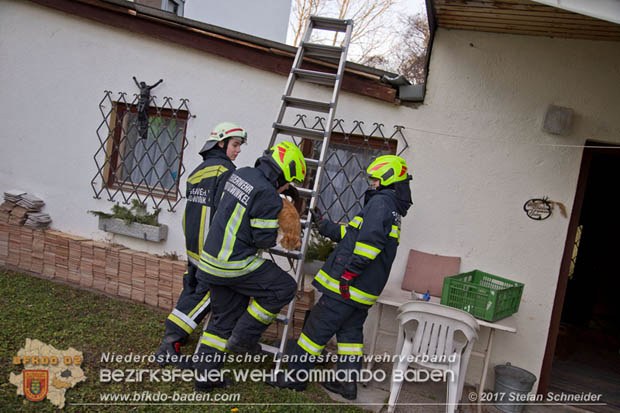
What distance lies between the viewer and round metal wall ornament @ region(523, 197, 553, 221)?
172 inches

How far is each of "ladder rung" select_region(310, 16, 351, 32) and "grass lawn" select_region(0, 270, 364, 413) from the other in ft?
10.9

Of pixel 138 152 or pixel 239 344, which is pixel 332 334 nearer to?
pixel 239 344

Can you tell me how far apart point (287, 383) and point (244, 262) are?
113 centimetres

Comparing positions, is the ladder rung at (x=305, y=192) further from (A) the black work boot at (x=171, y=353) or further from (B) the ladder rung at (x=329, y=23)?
(B) the ladder rung at (x=329, y=23)

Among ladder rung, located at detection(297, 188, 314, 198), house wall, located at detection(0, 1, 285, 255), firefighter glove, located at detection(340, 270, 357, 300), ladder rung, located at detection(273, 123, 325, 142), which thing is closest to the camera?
firefighter glove, located at detection(340, 270, 357, 300)

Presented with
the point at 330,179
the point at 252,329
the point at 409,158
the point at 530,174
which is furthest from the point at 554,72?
the point at 252,329

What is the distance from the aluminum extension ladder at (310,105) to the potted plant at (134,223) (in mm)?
1724

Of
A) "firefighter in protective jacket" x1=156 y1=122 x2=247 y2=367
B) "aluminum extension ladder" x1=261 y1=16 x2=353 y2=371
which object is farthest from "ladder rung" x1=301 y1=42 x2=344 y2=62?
"firefighter in protective jacket" x1=156 y1=122 x2=247 y2=367

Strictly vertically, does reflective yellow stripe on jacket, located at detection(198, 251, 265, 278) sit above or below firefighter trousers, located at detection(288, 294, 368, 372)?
above

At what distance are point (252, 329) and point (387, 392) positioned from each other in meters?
1.42

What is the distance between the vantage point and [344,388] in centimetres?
386

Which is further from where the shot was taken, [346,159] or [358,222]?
[346,159]

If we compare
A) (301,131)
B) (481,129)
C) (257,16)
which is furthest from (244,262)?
(257,16)

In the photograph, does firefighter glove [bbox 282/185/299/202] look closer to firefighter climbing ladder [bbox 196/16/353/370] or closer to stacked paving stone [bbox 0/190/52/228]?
firefighter climbing ladder [bbox 196/16/353/370]
